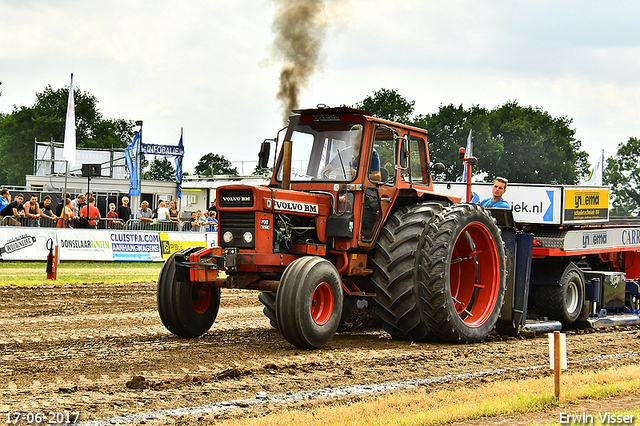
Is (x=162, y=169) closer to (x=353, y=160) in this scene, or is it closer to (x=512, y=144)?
(x=512, y=144)

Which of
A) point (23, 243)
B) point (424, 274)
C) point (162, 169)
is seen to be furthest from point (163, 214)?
point (162, 169)

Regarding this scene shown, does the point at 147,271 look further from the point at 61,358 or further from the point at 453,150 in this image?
the point at 453,150

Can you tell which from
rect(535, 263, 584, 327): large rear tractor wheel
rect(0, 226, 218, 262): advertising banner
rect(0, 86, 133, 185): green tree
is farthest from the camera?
rect(0, 86, 133, 185): green tree

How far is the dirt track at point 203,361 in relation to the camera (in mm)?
5734

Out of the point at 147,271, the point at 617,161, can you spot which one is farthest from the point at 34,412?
the point at 617,161

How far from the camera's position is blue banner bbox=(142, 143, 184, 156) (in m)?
35.3

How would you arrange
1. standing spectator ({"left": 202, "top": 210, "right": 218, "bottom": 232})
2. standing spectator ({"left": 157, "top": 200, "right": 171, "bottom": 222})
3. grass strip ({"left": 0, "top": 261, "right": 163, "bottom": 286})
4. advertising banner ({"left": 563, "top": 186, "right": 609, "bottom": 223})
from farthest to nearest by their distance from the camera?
1. standing spectator ({"left": 202, "top": 210, "right": 218, "bottom": 232})
2. standing spectator ({"left": 157, "top": 200, "right": 171, "bottom": 222})
3. grass strip ({"left": 0, "top": 261, "right": 163, "bottom": 286})
4. advertising banner ({"left": 563, "top": 186, "right": 609, "bottom": 223})

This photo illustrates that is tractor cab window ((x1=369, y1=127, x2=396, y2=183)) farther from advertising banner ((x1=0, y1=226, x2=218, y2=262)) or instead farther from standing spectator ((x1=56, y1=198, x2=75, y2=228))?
standing spectator ((x1=56, y1=198, x2=75, y2=228))

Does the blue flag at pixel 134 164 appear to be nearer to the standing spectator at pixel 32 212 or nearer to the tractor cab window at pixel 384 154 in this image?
the standing spectator at pixel 32 212

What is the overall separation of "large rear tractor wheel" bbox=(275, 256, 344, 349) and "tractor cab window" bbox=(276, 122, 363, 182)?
1.40 metres

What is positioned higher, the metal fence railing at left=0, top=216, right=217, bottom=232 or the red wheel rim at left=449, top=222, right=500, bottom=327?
the metal fence railing at left=0, top=216, right=217, bottom=232

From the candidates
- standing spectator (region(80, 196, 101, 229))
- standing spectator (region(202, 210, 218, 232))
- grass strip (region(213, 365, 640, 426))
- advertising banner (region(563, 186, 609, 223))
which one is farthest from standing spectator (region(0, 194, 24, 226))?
grass strip (region(213, 365, 640, 426))

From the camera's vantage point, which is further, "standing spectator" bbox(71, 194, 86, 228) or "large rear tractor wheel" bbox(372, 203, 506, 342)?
"standing spectator" bbox(71, 194, 86, 228)

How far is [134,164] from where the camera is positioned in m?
30.9
